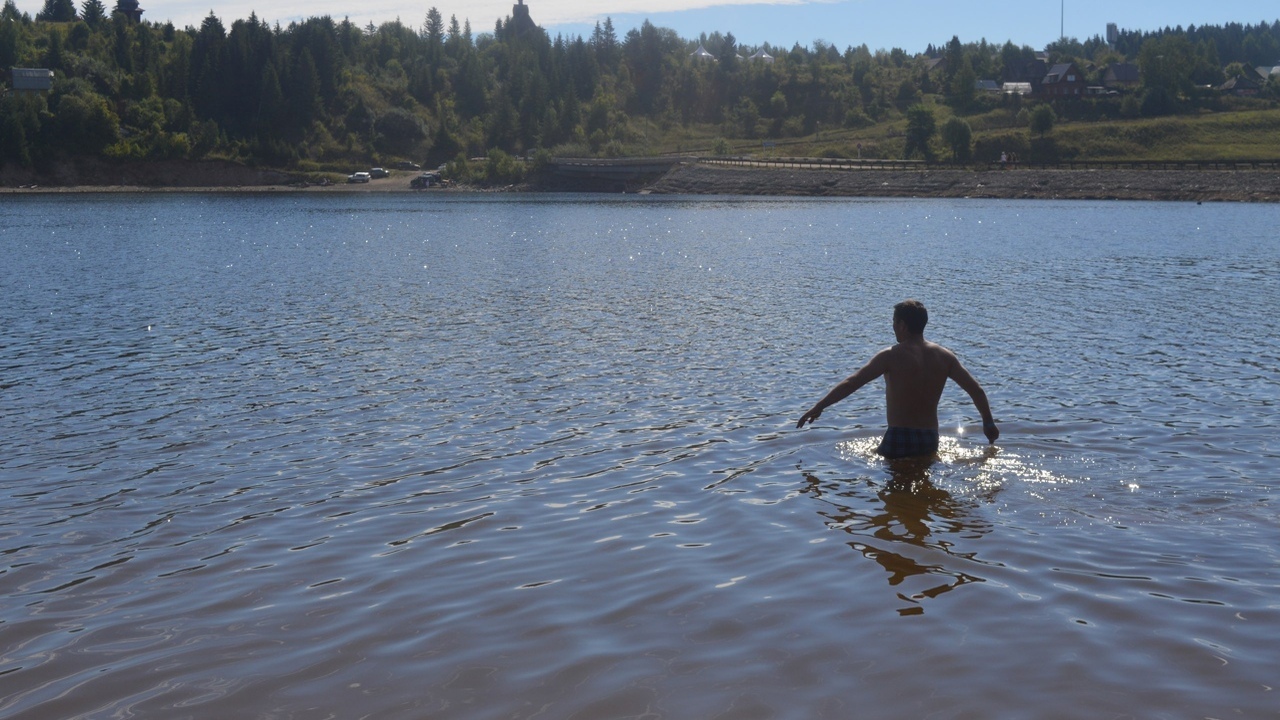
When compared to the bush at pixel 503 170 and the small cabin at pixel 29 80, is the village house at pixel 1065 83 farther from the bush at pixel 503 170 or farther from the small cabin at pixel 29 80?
the small cabin at pixel 29 80

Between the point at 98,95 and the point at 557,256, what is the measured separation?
17842 cm

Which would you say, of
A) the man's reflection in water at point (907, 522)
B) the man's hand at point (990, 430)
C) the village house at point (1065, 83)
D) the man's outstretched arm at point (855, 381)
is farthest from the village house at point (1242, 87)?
the man's reflection in water at point (907, 522)

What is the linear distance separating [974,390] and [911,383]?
2.67 ft

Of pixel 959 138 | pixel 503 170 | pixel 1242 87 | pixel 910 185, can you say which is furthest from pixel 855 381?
pixel 1242 87

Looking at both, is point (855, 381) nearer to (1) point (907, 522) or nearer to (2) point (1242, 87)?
(1) point (907, 522)

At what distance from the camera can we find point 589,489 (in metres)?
12.7

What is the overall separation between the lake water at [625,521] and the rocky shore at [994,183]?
8610cm

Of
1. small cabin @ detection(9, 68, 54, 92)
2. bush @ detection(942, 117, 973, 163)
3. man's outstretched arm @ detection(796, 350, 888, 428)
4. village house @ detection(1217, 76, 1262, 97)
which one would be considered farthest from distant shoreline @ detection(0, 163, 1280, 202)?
man's outstretched arm @ detection(796, 350, 888, 428)

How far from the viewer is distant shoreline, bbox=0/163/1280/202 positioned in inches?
4181

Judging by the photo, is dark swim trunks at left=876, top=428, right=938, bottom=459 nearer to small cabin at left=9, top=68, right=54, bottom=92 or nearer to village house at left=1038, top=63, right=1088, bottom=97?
Result: village house at left=1038, top=63, right=1088, bottom=97

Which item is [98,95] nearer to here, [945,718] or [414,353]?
[414,353]

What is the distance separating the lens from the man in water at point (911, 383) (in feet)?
41.7

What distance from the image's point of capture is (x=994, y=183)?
399 ft

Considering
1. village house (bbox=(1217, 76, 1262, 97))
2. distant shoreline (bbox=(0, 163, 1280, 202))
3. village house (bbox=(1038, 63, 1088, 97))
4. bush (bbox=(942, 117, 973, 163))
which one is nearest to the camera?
distant shoreline (bbox=(0, 163, 1280, 202))
